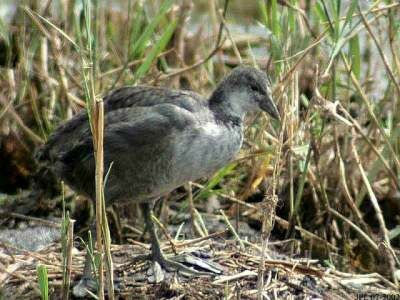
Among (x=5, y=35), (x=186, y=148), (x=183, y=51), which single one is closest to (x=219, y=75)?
(x=183, y=51)

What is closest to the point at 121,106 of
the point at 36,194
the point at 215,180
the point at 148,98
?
the point at 148,98

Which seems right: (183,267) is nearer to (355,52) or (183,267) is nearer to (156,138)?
(156,138)

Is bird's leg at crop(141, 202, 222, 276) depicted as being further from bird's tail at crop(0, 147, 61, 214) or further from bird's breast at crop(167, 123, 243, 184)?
bird's tail at crop(0, 147, 61, 214)

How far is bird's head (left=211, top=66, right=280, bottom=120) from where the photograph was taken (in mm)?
5477

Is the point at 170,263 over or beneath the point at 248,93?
beneath

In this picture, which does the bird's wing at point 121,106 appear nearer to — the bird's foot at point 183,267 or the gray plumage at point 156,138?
the gray plumage at point 156,138

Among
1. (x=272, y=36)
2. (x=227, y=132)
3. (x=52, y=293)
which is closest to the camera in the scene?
(x=52, y=293)

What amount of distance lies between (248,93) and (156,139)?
644mm

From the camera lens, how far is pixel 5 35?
19.7ft

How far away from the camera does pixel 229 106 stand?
5.47m

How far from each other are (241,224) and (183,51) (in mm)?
1774

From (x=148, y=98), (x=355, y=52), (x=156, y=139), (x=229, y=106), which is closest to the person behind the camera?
(x=156, y=139)

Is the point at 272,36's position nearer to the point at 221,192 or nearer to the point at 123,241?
the point at 221,192

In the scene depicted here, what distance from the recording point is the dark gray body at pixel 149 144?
202 inches
